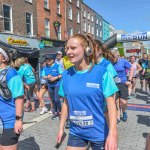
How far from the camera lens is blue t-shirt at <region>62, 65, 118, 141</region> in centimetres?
247

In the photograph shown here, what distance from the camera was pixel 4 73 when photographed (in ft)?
9.67

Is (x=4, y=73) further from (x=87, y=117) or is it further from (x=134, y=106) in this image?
(x=134, y=106)

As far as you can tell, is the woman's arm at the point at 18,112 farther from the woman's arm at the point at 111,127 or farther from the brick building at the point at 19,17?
the brick building at the point at 19,17

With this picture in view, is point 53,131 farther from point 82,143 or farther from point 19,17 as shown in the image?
point 19,17

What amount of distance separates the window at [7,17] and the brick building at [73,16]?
10494mm

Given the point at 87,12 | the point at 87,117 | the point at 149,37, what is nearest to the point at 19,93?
the point at 87,117

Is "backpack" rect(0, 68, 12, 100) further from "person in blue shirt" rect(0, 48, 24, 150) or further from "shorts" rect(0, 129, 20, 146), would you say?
"shorts" rect(0, 129, 20, 146)

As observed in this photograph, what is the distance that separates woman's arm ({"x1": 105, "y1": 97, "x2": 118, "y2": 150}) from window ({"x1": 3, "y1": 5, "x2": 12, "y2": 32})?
56.2ft

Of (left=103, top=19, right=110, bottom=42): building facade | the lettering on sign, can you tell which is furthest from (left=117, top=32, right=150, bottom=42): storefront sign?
(left=103, top=19, right=110, bottom=42): building facade

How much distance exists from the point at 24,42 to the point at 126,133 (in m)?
15.8

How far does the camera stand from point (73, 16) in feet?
101

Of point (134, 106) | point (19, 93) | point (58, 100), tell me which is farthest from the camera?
point (134, 106)

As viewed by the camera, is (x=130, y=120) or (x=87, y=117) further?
(x=130, y=120)

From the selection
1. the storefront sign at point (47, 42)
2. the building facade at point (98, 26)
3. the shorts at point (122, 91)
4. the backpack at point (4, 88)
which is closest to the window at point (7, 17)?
the storefront sign at point (47, 42)
